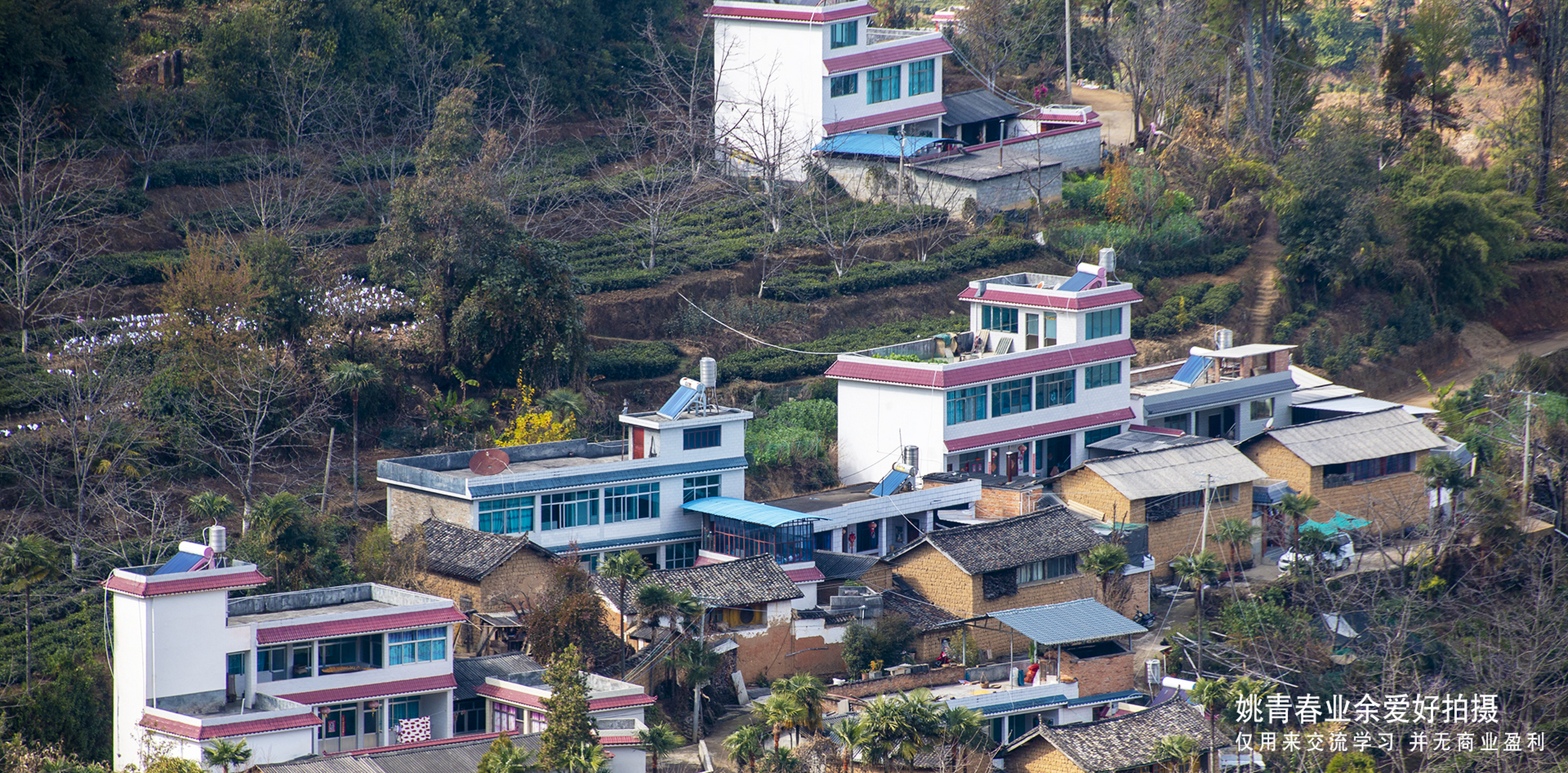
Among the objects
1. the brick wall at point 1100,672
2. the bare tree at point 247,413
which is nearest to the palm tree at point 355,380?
the bare tree at point 247,413

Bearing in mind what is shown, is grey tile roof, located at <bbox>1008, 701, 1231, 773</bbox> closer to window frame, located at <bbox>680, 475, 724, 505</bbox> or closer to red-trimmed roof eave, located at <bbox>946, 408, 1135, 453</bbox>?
window frame, located at <bbox>680, 475, 724, 505</bbox>

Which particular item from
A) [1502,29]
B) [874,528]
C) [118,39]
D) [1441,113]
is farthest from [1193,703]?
[1502,29]

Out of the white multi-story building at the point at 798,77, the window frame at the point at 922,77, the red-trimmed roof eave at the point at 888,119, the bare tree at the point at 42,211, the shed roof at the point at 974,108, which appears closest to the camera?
the bare tree at the point at 42,211

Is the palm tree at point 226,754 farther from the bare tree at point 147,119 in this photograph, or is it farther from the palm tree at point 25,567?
the bare tree at point 147,119

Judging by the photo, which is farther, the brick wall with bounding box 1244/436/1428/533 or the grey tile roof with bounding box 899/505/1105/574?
the brick wall with bounding box 1244/436/1428/533

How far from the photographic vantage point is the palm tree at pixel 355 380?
5006 centimetres

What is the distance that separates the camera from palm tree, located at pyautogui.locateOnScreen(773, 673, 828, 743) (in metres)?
39.9

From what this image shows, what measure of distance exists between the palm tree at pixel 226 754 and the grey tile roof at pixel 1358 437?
33.1 meters

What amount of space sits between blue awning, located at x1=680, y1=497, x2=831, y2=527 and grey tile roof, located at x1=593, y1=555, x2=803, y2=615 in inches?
75.2

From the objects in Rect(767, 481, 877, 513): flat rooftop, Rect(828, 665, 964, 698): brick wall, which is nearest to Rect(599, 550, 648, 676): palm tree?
Rect(828, 665, 964, 698): brick wall

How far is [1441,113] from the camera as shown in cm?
8006

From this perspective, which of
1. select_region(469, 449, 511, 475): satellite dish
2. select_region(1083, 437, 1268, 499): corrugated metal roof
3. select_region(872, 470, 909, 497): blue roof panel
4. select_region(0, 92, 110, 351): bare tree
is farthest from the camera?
select_region(1083, 437, 1268, 499): corrugated metal roof

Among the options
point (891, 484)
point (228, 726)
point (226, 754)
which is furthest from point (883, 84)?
point (226, 754)

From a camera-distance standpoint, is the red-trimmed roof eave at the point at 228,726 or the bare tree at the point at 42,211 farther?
the bare tree at the point at 42,211
